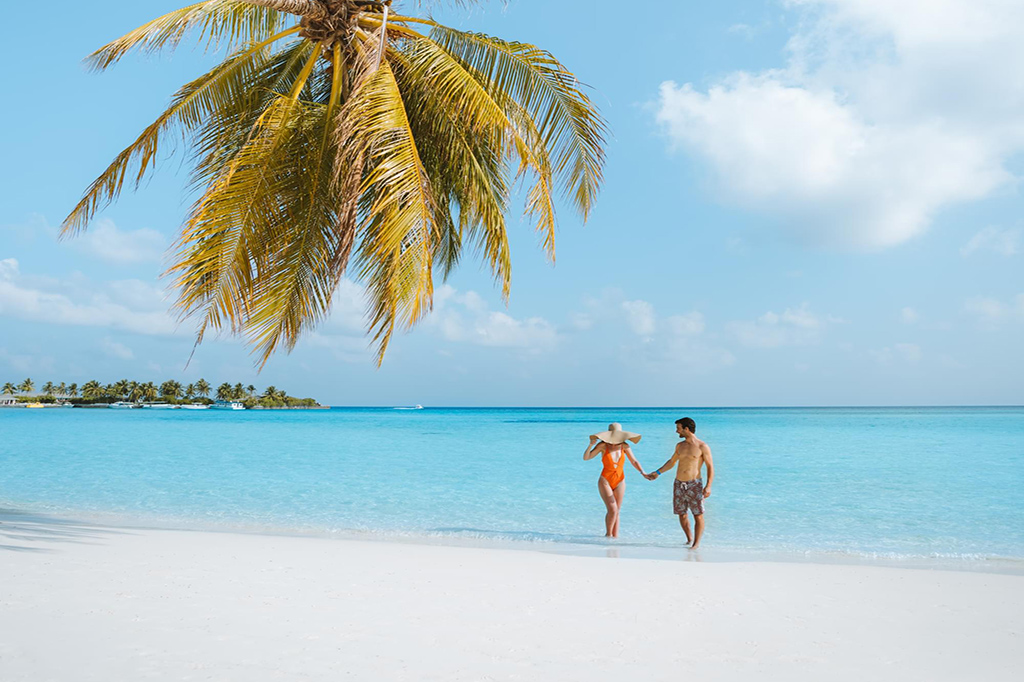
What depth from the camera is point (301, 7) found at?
674cm

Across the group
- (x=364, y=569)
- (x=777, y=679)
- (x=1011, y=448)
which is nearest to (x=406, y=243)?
(x=364, y=569)

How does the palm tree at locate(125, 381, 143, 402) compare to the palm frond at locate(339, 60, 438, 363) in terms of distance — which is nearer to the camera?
the palm frond at locate(339, 60, 438, 363)

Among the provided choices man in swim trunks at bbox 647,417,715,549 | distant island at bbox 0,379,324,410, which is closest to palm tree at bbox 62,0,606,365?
man in swim trunks at bbox 647,417,715,549

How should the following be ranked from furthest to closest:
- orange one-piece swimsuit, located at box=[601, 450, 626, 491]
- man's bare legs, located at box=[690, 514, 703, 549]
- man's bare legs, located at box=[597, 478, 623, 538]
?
1. man's bare legs, located at box=[597, 478, 623, 538]
2. orange one-piece swimsuit, located at box=[601, 450, 626, 491]
3. man's bare legs, located at box=[690, 514, 703, 549]

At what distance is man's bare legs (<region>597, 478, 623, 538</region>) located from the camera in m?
7.89

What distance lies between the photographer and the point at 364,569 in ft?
19.1

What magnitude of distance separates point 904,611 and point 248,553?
529 cm

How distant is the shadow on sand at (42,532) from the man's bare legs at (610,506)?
16.9 ft

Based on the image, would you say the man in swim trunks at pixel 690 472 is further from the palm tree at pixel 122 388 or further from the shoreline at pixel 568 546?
the palm tree at pixel 122 388

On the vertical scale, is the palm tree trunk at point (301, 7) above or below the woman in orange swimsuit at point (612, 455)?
above

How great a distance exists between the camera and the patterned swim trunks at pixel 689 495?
7340mm

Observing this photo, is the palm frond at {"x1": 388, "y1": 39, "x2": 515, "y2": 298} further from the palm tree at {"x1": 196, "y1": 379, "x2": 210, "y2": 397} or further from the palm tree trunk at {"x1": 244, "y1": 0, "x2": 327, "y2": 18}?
the palm tree at {"x1": 196, "y1": 379, "x2": 210, "y2": 397}

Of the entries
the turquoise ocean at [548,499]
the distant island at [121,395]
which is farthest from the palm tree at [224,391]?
the turquoise ocean at [548,499]

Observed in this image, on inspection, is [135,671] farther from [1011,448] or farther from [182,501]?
[1011,448]
